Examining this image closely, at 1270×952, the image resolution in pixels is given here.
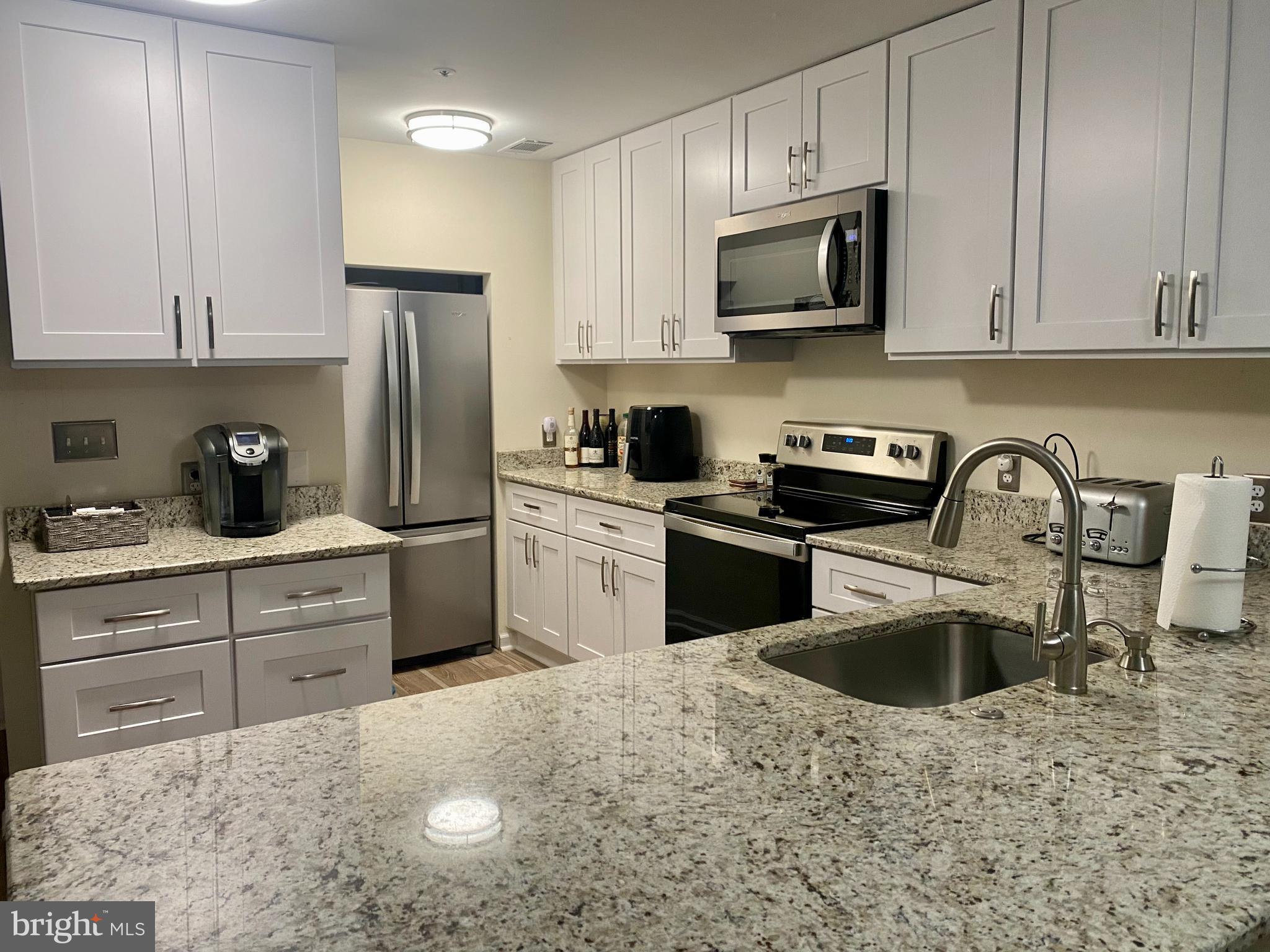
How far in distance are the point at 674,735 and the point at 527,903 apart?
0.39m

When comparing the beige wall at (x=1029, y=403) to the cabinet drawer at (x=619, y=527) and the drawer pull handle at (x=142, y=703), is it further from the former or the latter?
the drawer pull handle at (x=142, y=703)

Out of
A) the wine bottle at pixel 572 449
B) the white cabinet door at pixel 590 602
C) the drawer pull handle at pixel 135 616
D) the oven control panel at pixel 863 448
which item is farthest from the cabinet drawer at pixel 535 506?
the drawer pull handle at pixel 135 616

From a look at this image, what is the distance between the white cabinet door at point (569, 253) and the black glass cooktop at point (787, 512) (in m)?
1.31

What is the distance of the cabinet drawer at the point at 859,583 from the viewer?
2.39 m

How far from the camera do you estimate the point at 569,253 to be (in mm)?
4383

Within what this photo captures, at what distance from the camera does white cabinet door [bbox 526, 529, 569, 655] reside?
13.2 feet

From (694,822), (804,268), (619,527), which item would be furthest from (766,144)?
(694,822)

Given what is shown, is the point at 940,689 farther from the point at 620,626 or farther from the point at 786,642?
the point at 620,626

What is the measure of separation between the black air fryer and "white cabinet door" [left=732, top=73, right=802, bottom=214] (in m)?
0.93

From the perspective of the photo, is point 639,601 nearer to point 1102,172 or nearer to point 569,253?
point 569,253

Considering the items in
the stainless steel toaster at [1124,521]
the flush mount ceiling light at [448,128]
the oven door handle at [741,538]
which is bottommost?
the oven door handle at [741,538]

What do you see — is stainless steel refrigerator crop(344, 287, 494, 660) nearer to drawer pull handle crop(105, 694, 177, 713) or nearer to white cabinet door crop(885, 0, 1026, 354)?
drawer pull handle crop(105, 694, 177, 713)

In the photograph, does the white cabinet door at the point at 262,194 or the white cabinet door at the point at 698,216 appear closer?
the white cabinet door at the point at 262,194

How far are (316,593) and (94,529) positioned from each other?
2.18 ft
